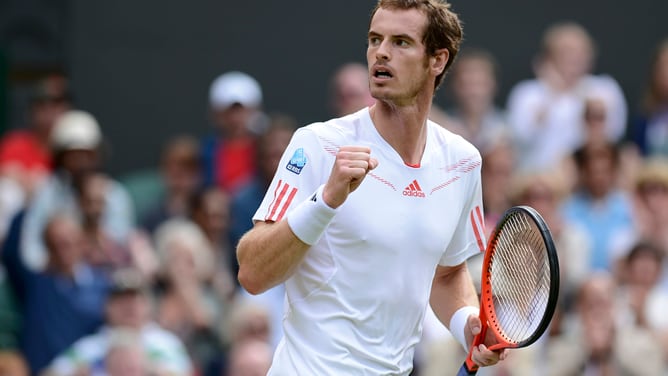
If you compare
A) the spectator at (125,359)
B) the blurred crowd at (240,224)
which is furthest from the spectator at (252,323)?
the spectator at (125,359)

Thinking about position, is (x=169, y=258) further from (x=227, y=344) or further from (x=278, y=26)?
(x=278, y=26)

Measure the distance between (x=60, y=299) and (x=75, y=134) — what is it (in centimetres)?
101

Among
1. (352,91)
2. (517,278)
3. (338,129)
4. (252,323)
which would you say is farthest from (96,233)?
(517,278)

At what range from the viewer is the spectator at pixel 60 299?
316 inches

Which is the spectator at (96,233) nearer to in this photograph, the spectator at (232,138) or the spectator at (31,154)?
the spectator at (31,154)

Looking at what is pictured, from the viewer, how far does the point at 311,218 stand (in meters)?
4.19

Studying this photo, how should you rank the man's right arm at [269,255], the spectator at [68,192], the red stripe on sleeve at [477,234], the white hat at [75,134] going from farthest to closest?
the white hat at [75,134] < the spectator at [68,192] < the red stripe on sleeve at [477,234] < the man's right arm at [269,255]

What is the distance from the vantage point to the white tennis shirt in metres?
4.41

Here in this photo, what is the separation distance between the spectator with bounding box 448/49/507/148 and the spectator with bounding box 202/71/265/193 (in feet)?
4.10

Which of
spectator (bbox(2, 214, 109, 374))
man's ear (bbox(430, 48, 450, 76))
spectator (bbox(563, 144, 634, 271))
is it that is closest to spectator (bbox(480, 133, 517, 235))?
spectator (bbox(563, 144, 634, 271))

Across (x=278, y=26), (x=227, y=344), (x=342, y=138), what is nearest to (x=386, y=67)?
(x=342, y=138)

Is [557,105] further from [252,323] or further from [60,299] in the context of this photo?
[60,299]

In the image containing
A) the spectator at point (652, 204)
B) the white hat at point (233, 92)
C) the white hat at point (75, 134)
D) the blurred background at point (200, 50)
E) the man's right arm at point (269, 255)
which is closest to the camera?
the man's right arm at point (269, 255)

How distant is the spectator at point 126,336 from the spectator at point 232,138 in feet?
4.23
